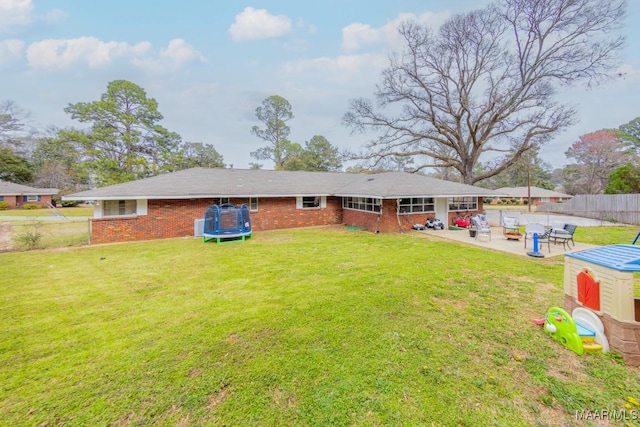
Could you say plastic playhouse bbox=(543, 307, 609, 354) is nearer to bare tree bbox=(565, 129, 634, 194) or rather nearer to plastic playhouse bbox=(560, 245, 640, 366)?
plastic playhouse bbox=(560, 245, 640, 366)

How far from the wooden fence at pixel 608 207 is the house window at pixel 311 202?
794 inches

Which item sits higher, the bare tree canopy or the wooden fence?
the bare tree canopy

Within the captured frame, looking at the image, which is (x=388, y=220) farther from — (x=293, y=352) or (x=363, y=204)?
(x=293, y=352)

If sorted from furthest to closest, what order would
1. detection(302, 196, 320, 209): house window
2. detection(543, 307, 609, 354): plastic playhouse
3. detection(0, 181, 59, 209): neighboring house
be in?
detection(0, 181, 59, 209): neighboring house → detection(302, 196, 320, 209): house window → detection(543, 307, 609, 354): plastic playhouse

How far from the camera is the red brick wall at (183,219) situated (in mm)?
10458

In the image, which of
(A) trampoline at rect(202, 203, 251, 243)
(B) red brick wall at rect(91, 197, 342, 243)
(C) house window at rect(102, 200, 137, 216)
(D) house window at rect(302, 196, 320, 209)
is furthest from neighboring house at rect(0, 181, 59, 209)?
(D) house window at rect(302, 196, 320, 209)

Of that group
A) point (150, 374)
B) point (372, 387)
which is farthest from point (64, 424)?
point (372, 387)

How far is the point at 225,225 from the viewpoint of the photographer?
10891 millimetres

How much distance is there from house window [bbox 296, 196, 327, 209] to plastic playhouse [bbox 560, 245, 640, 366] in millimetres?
12560

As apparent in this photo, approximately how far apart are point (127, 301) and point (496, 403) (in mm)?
5869

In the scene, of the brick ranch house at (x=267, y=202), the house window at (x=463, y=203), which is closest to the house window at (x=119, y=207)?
the brick ranch house at (x=267, y=202)

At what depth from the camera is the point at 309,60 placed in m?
17.3

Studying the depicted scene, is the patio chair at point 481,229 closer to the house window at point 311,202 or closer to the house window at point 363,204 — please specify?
the house window at point 363,204

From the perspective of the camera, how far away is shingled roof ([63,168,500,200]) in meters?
10.9
